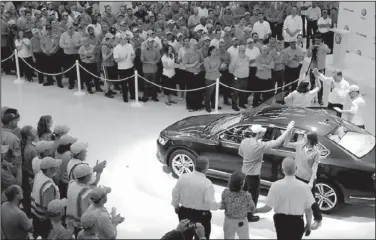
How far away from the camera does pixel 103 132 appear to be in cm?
1155

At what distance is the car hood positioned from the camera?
30.4 ft

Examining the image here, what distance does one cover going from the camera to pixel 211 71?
39.6 feet

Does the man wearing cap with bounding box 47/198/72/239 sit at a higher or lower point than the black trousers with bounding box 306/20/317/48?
lower

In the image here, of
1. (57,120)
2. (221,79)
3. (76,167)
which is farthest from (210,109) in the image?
(76,167)

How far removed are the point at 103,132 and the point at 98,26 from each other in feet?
17.7

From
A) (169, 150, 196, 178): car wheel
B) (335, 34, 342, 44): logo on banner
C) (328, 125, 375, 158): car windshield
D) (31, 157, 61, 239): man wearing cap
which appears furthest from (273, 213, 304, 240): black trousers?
(335, 34, 342, 44): logo on banner

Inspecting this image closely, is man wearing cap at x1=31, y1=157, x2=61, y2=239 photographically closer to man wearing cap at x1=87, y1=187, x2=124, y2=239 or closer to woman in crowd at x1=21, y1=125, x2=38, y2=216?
man wearing cap at x1=87, y1=187, x2=124, y2=239

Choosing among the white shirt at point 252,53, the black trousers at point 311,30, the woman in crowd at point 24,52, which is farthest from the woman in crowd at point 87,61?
the black trousers at point 311,30

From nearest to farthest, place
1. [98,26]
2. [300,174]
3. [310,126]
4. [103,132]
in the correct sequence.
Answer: [300,174]
[310,126]
[103,132]
[98,26]

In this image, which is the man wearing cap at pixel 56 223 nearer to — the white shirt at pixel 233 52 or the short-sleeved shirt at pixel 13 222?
the short-sleeved shirt at pixel 13 222

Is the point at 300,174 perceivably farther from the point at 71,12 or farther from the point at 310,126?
the point at 71,12

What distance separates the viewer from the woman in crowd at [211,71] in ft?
39.3

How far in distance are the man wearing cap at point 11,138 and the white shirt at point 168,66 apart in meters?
5.03

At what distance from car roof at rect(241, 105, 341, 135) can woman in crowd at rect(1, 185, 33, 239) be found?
4.01 metres
